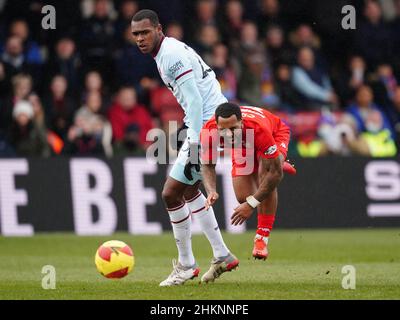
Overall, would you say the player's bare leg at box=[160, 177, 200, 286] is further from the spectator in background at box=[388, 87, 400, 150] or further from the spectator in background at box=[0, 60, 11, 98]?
the spectator in background at box=[388, 87, 400, 150]

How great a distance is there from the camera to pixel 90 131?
688 inches

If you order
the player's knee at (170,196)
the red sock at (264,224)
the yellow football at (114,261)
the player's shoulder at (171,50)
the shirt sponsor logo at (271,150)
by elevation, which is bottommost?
the yellow football at (114,261)

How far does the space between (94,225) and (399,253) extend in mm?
5026

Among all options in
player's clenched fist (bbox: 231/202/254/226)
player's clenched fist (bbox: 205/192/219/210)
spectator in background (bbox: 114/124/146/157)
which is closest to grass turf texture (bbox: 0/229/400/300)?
player's clenched fist (bbox: 231/202/254/226)

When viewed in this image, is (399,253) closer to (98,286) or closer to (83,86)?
(98,286)

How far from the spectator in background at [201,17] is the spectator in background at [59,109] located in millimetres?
3223

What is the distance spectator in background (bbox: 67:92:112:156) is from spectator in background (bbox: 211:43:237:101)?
249 centimetres

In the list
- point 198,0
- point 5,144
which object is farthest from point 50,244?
point 198,0

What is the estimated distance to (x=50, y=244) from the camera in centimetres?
1522

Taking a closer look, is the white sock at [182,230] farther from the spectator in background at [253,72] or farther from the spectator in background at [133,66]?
the spectator in background at [253,72]

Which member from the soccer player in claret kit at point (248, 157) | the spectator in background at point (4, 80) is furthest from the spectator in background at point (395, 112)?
the soccer player in claret kit at point (248, 157)

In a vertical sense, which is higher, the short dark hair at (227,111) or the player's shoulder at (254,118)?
the short dark hair at (227,111)

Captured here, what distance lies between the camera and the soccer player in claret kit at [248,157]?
388 inches

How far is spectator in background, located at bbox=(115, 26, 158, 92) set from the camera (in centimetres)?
1920
